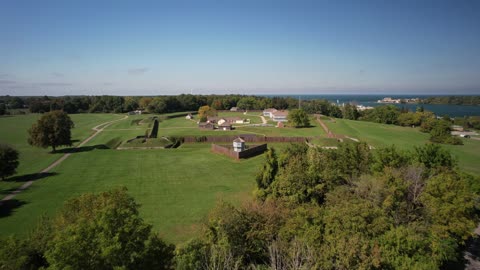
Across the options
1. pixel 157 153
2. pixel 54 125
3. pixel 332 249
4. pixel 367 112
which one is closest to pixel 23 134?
pixel 54 125

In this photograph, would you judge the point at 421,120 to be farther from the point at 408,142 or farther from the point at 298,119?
the point at 298,119

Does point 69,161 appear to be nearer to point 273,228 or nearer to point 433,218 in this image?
point 273,228

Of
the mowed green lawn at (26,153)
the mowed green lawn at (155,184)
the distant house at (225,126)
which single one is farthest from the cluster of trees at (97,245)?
the distant house at (225,126)

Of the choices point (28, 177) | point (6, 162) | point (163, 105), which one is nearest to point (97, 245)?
point (6, 162)

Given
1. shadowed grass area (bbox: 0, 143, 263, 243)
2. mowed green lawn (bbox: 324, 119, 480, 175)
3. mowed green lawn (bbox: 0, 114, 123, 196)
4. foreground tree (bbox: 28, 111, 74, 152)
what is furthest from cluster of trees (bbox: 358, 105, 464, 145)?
foreground tree (bbox: 28, 111, 74, 152)

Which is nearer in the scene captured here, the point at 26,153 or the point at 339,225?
the point at 339,225

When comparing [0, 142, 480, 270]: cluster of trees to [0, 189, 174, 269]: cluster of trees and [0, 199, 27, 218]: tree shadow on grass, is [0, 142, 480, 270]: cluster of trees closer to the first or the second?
[0, 189, 174, 269]: cluster of trees
